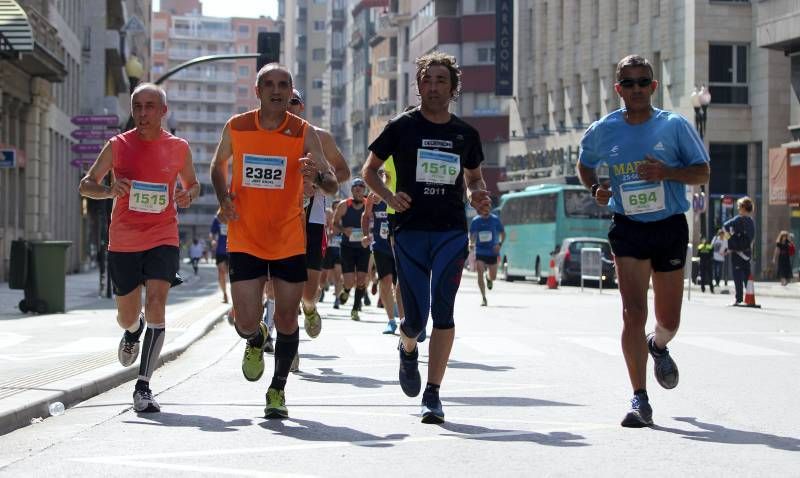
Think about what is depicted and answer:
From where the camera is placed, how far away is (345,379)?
40.9 feet

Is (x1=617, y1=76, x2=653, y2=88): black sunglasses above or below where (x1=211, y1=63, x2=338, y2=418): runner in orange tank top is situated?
above

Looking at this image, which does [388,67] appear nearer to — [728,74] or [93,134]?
[728,74]

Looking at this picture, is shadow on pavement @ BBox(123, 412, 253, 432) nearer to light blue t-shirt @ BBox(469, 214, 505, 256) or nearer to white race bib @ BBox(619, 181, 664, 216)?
white race bib @ BBox(619, 181, 664, 216)

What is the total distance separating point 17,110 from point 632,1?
2691 cm

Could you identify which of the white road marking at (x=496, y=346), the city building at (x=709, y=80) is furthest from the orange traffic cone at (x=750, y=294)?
the city building at (x=709, y=80)

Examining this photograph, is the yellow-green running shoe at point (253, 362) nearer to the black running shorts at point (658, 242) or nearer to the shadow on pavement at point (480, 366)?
the black running shorts at point (658, 242)

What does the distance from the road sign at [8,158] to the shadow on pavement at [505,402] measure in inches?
841

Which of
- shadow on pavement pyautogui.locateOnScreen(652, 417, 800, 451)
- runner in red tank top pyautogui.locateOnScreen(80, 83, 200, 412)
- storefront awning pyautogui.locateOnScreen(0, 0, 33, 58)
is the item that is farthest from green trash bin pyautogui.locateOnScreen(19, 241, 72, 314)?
shadow on pavement pyautogui.locateOnScreen(652, 417, 800, 451)

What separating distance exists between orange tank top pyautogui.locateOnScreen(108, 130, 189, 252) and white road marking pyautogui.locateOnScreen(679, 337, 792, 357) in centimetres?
A: 690

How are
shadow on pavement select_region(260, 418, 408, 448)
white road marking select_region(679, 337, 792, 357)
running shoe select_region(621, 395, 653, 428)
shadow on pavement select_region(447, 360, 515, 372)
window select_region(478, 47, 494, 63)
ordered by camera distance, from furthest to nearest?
window select_region(478, 47, 494, 63) → white road marking select_region(679, 337, 792, 357) → shadow on pavement select_region(447, 360, 515, 372) → running shoe select_region(621, 395, 653, 428) → shadow on pavement select_region(260, 418, 408, 448)

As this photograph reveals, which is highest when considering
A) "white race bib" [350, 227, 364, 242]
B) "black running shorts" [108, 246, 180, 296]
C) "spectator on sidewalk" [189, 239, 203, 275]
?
"white race bib" [350, 227, 364, 242]

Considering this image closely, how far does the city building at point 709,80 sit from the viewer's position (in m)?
52.3

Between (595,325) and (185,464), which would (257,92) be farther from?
(595,325)

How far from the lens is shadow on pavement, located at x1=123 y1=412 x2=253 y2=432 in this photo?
9.03 metres
